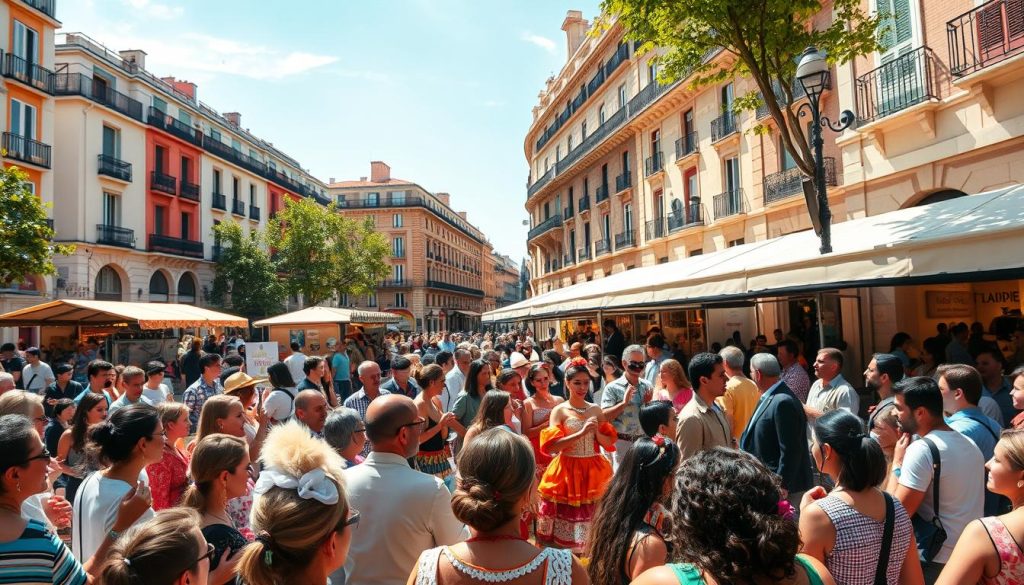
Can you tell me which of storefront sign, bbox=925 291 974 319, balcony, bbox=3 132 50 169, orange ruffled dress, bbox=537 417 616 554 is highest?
balcony, bbox=3 132 50 169

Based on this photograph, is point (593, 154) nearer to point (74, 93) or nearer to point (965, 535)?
point (74, 93)

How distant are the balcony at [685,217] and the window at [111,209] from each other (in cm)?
2407

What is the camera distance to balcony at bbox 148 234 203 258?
26969 mm

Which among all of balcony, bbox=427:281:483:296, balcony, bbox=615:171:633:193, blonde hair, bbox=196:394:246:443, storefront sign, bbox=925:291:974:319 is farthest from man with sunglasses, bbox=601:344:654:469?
balcony, bbox=427:281:483:296

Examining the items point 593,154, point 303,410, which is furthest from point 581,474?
point 593,154

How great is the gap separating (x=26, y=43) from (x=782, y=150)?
26.7m

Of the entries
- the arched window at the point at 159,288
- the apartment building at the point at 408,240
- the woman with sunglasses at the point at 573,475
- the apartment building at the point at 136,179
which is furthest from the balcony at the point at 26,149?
the apartment building at the point at 408,240

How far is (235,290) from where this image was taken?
30.6 meters

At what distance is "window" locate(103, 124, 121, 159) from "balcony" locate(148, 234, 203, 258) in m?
3.94

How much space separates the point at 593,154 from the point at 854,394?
81.7 ft

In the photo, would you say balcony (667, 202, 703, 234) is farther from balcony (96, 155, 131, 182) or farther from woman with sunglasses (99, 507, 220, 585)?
balcony (96, 155, 131, 182)

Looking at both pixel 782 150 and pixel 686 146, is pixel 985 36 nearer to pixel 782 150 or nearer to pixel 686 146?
pixel 782 150

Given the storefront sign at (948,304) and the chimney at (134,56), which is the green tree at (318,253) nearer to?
the chimney at (134,56)

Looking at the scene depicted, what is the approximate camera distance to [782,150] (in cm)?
1611
